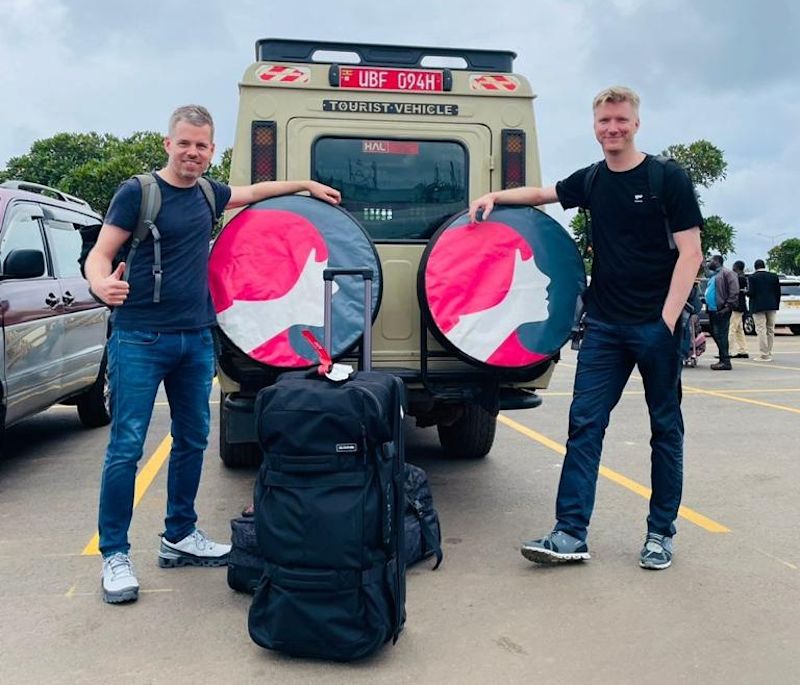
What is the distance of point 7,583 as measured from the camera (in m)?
3.91

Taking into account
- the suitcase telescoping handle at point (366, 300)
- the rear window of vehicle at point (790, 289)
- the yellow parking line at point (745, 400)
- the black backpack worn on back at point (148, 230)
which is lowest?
the yellow parking line at point (745, 400)

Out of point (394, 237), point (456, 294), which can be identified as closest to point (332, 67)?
point (394, 237)

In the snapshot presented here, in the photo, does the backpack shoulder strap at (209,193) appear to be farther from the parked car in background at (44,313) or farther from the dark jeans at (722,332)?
the dark jeans at (722,332)

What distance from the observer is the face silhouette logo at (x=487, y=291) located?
177 inches

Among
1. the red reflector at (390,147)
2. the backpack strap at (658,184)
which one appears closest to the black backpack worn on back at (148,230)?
the red reflector at (390,147)

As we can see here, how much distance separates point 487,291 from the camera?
4.53 m

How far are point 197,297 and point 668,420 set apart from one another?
2315mm

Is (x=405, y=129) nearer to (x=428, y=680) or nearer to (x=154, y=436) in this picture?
(x=428, y=680)

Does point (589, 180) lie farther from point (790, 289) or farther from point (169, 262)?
point (790, 289)

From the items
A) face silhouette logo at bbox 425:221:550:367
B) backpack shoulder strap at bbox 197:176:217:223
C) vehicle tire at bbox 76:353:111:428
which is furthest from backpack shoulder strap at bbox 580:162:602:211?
vehicle tire at bbox 76:353:111:428

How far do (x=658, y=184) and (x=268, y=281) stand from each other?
1.97m

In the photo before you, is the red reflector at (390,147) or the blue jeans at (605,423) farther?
the red reflector at (390,147)

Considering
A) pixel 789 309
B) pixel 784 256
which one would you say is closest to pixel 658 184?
pixel 789 309

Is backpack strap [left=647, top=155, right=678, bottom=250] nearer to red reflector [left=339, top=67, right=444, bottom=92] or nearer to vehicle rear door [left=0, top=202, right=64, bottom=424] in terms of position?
red reflector [left=339, top=67, right=444, bottom=92]
